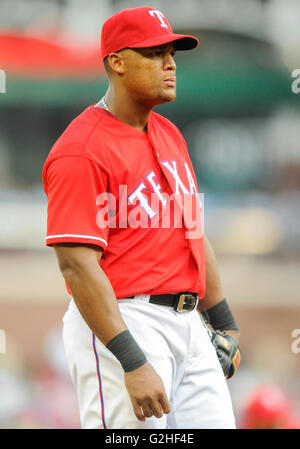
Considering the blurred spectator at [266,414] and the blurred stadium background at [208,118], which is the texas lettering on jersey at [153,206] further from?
the blurred stadium background at [208,118]

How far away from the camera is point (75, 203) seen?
2.39 meters

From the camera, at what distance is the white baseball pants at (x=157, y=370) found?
246 centimetres

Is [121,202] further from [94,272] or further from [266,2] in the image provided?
[266,2]

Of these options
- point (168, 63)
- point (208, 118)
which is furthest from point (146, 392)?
point (208, 118)

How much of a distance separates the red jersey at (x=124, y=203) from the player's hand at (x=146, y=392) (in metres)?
0.30

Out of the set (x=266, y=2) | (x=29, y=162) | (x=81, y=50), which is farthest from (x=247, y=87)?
(x=29, y=162)

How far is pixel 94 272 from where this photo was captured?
2.37 m

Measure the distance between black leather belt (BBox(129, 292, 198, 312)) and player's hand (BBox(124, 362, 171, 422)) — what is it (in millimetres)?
271

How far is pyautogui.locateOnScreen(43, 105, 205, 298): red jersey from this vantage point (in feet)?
7.84

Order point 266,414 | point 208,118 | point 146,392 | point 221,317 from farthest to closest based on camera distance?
point 208,118 → point 266,414 → point 221,317 → point 146,392

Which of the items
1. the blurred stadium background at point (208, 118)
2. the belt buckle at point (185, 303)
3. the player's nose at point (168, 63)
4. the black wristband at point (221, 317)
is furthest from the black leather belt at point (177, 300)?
the blurred stadium background at point (208, 118)

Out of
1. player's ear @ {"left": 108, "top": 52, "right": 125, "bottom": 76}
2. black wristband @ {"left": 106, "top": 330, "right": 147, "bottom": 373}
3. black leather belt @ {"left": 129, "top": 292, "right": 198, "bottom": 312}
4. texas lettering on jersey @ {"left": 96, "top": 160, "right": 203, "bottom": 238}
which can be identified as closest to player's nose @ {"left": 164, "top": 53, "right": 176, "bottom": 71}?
player's ear @ {"left": 108, "top": 52, "right": 125, "bottom": 76}

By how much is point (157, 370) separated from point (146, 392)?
0.15 meters

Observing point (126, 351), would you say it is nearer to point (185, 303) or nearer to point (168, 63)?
point (185, 303)
